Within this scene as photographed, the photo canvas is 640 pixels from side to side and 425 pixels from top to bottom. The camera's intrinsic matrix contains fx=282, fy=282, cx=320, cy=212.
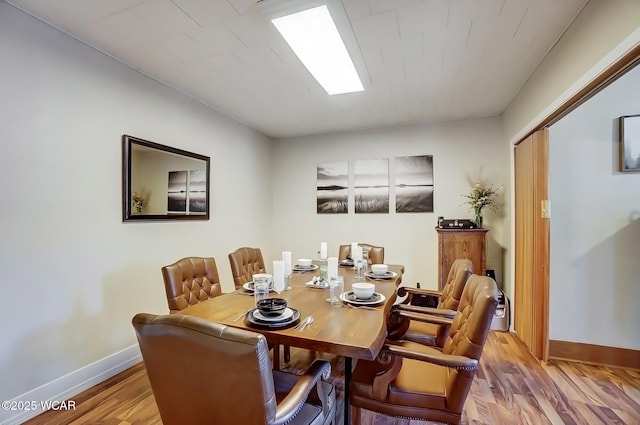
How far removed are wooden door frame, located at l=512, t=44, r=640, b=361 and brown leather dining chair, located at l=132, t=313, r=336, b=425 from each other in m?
2.15

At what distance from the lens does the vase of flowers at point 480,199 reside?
348cm

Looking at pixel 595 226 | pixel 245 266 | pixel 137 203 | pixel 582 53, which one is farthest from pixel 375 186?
pixel 137 203

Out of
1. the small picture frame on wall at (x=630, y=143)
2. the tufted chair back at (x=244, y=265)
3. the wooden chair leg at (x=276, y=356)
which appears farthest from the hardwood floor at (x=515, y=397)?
the small picture frame on wall at (x=630, y=143)

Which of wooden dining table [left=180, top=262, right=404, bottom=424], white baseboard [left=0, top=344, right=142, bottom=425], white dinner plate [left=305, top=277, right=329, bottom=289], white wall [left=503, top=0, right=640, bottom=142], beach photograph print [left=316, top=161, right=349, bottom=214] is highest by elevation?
white wall [left=503, top=0, right=640, bottom=142]

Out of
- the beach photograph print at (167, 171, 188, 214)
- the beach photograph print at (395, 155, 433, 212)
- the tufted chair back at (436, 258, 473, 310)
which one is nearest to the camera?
the tufted chair back at (436, 258, 473, 310)

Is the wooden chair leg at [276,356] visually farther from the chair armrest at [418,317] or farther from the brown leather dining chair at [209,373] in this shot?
the brown leather dining chair at [209,373]

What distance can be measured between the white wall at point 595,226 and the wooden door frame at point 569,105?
214 millimetres

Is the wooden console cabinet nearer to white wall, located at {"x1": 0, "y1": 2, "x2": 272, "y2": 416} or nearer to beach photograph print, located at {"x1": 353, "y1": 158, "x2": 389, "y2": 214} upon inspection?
beach photograph print, located at {"x1": 353, "y1": 158, "x2": 389, "y2": 214}

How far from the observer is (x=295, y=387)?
1.09 m

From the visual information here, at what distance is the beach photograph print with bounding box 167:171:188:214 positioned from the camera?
2887 millimetres

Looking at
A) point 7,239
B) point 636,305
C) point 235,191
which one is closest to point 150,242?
point 7,239

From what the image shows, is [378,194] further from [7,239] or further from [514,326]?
[7,239]

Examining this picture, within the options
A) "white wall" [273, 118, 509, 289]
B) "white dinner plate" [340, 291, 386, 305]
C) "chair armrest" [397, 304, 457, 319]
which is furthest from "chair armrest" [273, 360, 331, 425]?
"white wall" [273, 118, 509, 289]

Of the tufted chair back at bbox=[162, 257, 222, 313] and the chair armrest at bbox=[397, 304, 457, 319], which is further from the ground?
the tufted chair back at bbox=[162, 257, 222, 313]
